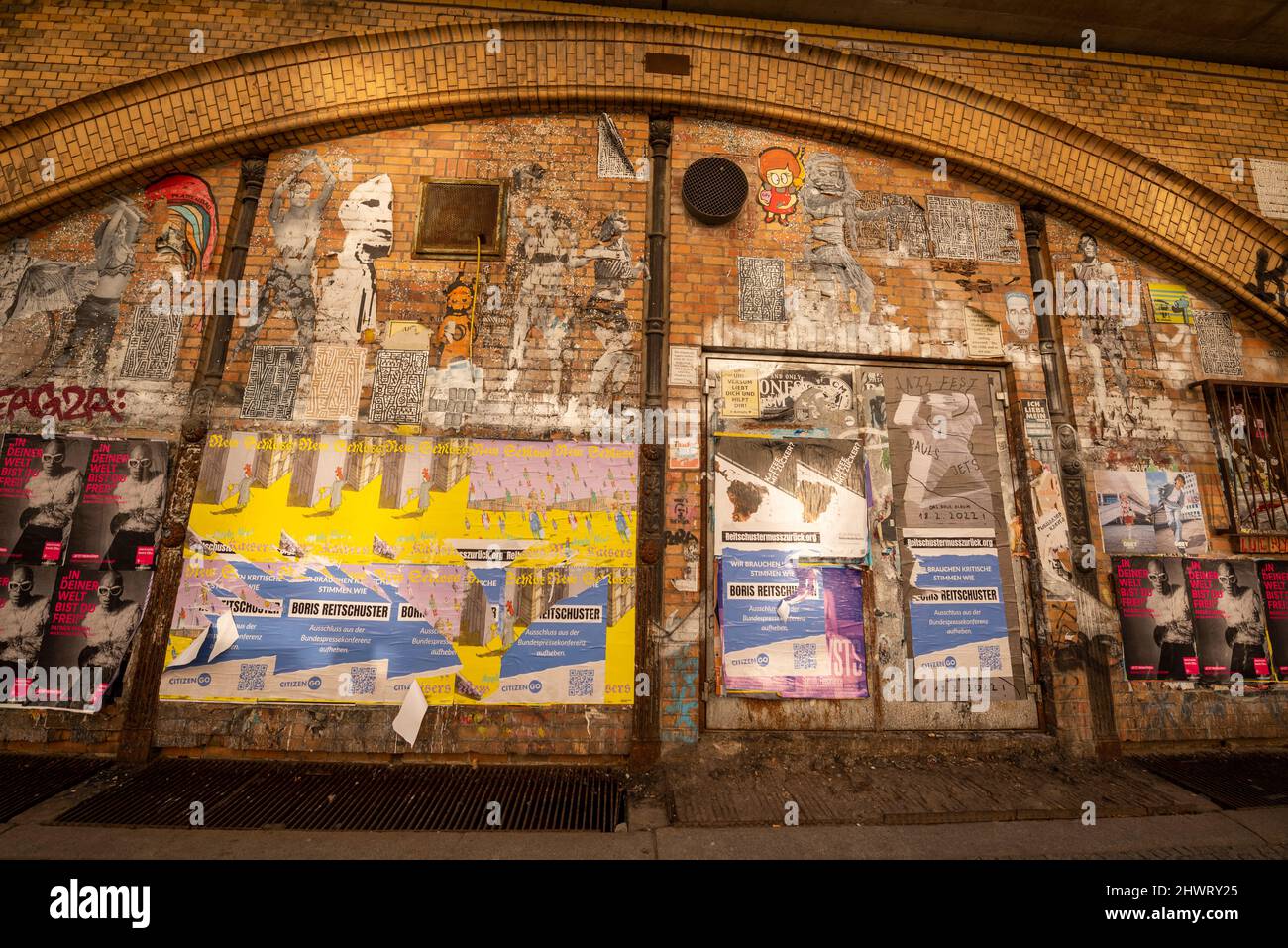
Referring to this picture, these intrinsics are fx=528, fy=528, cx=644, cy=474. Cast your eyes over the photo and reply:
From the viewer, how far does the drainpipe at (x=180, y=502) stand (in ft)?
12.4

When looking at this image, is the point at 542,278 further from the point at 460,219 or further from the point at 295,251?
the point at 295,251

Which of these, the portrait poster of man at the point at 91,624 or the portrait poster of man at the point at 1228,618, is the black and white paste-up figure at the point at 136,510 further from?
the portrait poster of man at the point at 1228,618

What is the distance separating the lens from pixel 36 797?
3258mm

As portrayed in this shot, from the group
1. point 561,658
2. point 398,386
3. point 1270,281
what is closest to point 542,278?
point 398,386

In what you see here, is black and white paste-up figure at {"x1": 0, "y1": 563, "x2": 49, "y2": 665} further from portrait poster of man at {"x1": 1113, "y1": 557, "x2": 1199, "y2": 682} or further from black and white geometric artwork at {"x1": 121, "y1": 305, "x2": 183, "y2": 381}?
portrait poster of man at {"x1": 1113, "y1": 557, "x2": 1199, "y2": 682}

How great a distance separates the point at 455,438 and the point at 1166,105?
757 cm

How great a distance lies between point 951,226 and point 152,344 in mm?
7043

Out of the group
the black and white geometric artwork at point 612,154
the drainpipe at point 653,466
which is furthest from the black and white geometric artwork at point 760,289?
the black and white geometric artwork at point 612,154

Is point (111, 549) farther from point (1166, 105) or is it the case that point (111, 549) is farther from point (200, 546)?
point (1166, 105)

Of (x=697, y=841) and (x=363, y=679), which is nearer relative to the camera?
(x=697, y=841)

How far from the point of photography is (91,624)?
3.89 m

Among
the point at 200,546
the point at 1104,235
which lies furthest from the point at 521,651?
the point at 1104,235

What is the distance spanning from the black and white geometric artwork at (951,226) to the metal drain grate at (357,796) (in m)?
5.31

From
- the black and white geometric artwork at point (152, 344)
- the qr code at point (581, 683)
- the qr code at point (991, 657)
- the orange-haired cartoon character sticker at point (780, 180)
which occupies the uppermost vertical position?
the orange-haired cartoon character sticker at point (780, 180)
